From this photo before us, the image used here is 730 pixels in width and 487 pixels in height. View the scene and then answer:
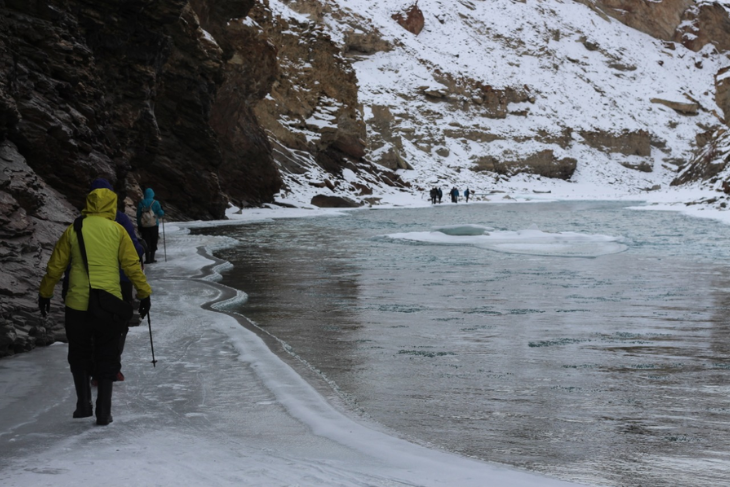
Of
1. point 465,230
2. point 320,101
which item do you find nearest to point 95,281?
point 465,230

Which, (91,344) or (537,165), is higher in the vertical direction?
(537,165)

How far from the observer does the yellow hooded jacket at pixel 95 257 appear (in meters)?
5.11

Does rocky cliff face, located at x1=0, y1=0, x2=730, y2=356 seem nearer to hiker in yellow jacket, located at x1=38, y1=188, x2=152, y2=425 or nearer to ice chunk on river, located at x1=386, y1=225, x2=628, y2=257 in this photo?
hiker in yellow jacket, located at x1=38, y1=188, x2=152, y2=425

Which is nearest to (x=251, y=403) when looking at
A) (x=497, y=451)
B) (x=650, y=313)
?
(x=497, y=451)

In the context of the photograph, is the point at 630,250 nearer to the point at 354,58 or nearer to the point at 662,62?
the point at 354,58

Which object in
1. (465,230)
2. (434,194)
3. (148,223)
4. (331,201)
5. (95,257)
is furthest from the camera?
(434,194)

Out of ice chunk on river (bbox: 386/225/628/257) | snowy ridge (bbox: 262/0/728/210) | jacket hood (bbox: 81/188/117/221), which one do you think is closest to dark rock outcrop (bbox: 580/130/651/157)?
snowy ridge (bbox: 262/0/728/210)

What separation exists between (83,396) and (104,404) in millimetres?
216

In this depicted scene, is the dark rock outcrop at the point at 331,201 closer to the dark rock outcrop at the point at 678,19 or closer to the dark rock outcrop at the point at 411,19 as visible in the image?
the dark rock outcrop at the point at 411,19

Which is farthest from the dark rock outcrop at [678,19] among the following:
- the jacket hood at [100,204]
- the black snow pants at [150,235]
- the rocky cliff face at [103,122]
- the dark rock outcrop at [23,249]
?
the jacket hood at [100,204]

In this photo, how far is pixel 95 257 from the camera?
16.8 ft

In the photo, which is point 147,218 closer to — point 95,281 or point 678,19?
point 95,281

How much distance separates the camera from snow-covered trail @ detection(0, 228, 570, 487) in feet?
13.8

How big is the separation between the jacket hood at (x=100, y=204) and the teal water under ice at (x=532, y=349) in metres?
2.22
